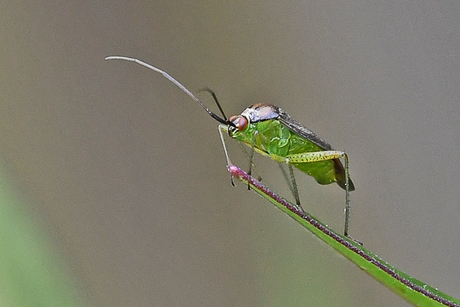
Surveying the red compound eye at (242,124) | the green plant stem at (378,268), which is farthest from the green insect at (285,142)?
the green plant stem at (378,268)

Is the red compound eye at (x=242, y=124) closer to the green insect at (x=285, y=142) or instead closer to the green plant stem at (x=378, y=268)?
the green insect at (x=285, y=142)

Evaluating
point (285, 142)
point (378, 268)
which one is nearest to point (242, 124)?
point (285, 142)

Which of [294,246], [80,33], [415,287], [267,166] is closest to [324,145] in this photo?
[267,166]

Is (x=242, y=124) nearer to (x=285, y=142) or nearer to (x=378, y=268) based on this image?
(x=285, y=142)

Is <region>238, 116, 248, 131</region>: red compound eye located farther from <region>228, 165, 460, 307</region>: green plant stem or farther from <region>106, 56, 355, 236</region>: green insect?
<region>228, 165, 460, 307</region>: green plant stem

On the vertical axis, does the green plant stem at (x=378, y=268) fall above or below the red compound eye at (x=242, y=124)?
below

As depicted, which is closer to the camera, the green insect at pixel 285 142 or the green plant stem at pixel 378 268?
the green plant stem at pixel 378 268
